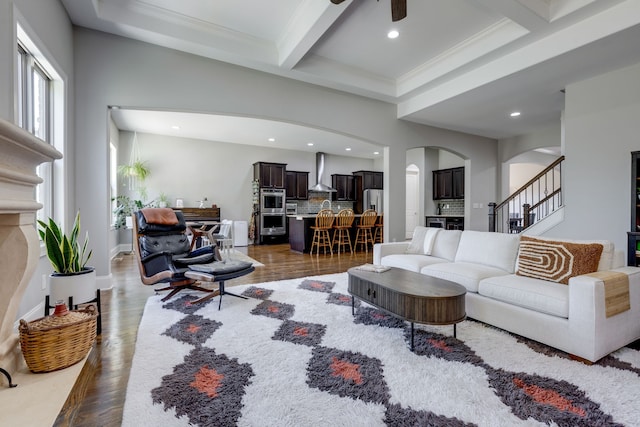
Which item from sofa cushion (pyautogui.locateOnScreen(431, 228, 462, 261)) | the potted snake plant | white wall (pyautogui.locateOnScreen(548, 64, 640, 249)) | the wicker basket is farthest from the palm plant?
white wall (pyautogui.locateOnScreen(548, 64, 640, 249))

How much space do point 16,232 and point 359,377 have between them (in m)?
1.92

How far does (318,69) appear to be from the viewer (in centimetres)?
472

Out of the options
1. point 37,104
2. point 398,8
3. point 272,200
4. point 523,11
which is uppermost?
point 523,11

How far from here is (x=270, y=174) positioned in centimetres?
887

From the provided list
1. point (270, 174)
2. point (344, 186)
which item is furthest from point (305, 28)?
point (344, 186)

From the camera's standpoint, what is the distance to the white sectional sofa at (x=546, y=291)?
6.62 ft

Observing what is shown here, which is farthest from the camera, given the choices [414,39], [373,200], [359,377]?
[373,200]

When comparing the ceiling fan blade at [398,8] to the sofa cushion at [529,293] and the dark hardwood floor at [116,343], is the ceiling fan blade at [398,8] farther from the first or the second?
the dark hardwood floor at [116,343]

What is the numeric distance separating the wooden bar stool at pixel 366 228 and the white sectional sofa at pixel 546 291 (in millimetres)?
3960

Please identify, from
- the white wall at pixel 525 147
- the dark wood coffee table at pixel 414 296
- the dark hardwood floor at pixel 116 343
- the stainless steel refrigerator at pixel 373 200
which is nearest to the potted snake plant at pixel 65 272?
the dark hardwood floor at pixel 116 343

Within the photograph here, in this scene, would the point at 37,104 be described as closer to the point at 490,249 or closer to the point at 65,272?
the point at 65,272

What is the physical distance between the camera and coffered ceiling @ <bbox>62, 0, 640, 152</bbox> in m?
3.39

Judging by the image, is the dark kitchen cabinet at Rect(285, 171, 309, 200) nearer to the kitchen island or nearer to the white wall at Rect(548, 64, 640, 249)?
the kitchen island

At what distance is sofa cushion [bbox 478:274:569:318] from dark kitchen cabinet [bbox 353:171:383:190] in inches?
317
